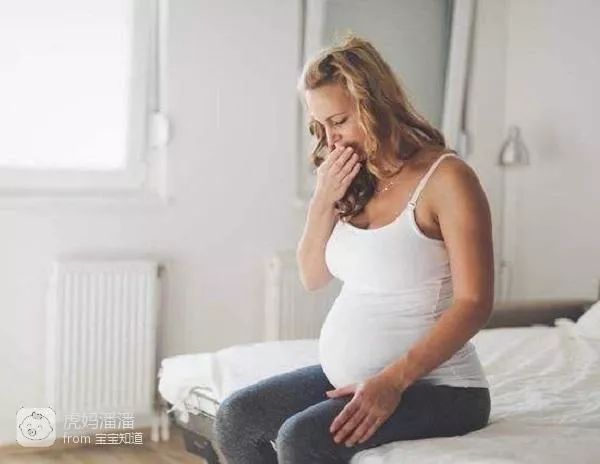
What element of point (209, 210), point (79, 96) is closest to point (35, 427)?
point (209, 210)

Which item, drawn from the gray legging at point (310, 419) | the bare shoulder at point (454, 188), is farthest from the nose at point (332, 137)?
the gray legging at point (310, 419)

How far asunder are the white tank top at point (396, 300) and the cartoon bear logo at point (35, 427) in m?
1.97

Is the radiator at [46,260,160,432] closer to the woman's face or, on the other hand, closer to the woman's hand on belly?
the woman's face

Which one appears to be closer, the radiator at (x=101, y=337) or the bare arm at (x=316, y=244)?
the bare arm at (x=316, y=244)

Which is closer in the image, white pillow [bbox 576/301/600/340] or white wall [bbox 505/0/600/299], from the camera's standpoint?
white pillow [bbox 576/301/600/340]

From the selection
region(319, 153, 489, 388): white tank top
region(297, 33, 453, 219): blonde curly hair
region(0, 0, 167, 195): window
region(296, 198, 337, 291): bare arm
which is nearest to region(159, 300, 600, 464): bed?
region(319, 153, 489, 388): white tank top

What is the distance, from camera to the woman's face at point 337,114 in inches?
70.7

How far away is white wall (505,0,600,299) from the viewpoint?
3967 millimetres

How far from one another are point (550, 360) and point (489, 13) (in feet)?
6.75

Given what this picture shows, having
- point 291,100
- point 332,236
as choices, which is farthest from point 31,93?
point 332,236

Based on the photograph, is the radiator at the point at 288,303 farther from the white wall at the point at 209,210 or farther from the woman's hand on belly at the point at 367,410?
the woman's hand on belly at the point at 367,410

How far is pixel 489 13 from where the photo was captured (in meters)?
4.31

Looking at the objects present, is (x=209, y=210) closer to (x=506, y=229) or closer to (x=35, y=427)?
(x=35, y=427)

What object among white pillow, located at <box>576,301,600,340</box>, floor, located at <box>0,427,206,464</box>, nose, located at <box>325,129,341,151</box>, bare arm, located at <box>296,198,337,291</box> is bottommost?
floor, located at <box>0,427,206,464</box>
